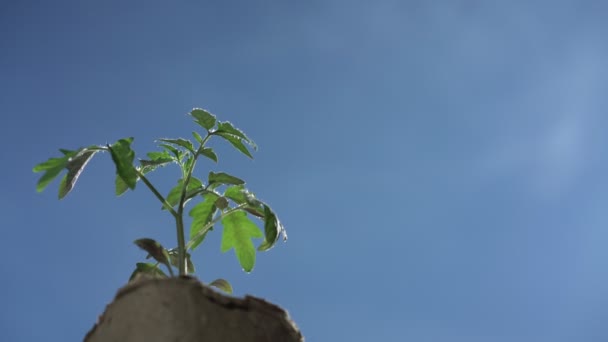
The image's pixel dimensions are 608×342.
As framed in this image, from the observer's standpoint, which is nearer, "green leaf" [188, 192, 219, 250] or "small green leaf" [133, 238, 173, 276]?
"small green leaf" [133, 238, 173, 276]

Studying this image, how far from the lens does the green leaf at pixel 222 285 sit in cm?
123

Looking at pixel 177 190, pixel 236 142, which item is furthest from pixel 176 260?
pixel 236 142

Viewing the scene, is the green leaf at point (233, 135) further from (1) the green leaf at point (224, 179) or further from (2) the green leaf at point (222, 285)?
(2) the green leaf at point (222, 285)

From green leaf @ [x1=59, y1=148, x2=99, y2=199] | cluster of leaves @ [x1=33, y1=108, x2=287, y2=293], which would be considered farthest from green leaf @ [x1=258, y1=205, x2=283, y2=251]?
green leaf @ [x1=59, y1=148, x2=99, y2=199]

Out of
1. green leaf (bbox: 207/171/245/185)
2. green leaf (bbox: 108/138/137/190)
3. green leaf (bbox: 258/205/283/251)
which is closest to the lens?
green leaf (bbox: 108/138/137/190)

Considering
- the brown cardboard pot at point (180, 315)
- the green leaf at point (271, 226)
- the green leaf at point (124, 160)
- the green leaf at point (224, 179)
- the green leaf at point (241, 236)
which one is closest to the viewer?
the brown cardboard pot at point (180, 315)

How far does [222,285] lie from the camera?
123cm

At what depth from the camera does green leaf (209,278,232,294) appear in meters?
1.23

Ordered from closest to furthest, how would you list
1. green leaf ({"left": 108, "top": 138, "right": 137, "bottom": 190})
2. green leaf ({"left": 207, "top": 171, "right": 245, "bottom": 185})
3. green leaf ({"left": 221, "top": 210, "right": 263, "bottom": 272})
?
green leaf ({"left": 108, "top": 138, "right": 137, "bottom": 190})
green leaf ({"left": 207, "top": 171, "right": 245, "bottom": 185})
green leaf ({"left": 221, "top": 210, "right": 263, "bottom": 272})

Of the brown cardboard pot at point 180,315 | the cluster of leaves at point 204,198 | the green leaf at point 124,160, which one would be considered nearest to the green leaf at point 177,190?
the cluster of leaves at point 204,198

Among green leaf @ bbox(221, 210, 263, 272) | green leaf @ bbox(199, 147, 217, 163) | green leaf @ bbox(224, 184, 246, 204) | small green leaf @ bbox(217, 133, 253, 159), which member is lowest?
green leaf @ bbox(221, 210, 263, 272)

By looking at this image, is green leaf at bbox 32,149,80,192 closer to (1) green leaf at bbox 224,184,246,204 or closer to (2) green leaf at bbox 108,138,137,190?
(2) green leaf at bbox 108,138,137,190

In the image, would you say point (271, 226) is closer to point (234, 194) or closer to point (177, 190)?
point (234, 194)

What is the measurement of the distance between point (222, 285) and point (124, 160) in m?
0.41
